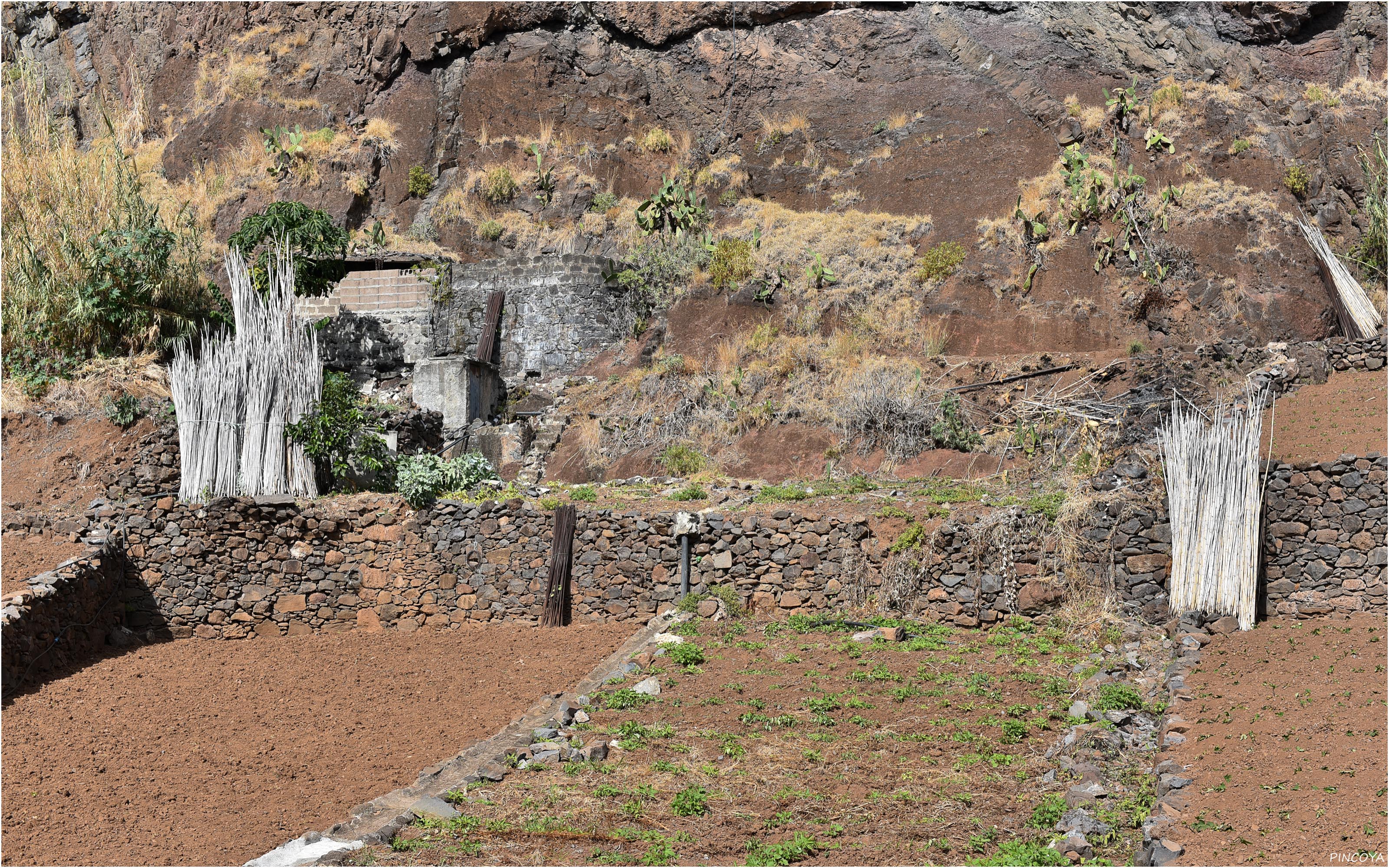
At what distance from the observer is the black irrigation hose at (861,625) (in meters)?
12.7

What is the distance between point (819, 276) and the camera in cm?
→ 2398

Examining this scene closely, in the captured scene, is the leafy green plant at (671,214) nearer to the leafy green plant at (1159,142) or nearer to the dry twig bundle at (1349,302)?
the leafy green plant at (1159,142)

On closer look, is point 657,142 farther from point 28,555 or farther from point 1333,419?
point 28,555

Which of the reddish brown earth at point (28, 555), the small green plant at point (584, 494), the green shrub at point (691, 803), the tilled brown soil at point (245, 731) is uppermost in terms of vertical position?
the small green plant at point (584, 494)

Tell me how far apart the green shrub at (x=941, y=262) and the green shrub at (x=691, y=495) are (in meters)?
10.4

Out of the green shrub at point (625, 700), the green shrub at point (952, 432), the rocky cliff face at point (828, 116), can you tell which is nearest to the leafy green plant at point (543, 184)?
the rocky cliff face at point (828, 116)

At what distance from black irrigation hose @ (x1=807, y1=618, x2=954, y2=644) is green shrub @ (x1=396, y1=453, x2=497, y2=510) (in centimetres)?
537

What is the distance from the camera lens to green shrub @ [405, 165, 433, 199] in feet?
102

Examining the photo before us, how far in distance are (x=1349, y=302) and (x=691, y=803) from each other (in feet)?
60.5

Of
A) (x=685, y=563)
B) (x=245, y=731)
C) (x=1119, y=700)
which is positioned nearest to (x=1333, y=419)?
(x=1119, y=700)

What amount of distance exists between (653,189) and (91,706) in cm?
2188

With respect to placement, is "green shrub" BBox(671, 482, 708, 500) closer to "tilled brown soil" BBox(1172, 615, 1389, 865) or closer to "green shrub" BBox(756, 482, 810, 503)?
"green shrub" BBox(756, 482, 810, 503)

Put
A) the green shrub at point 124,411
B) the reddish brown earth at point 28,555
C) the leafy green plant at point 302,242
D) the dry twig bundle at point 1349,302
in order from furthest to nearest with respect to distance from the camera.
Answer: the leafy green plant at point 302,242
the dry twig bundle at point 1349,302
the green shrub at point 124,411
the reddish brown earth at point 28,555

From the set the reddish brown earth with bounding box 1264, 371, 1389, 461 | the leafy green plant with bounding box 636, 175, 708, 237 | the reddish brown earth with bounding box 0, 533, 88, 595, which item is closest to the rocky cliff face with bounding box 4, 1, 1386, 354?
the leafy green plant with bounding box 636, 175, 708, 237
